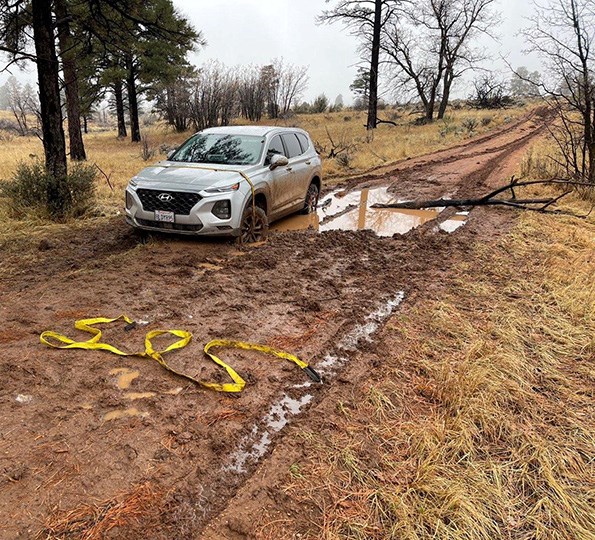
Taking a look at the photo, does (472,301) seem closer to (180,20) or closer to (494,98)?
(180,20)

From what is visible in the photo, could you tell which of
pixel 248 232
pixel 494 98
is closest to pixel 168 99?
pixel 248 232

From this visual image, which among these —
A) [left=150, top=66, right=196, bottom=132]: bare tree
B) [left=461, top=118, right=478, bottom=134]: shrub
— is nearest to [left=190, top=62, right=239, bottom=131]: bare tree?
[left=150, top=66, right=196, bottom=132]: bare tree

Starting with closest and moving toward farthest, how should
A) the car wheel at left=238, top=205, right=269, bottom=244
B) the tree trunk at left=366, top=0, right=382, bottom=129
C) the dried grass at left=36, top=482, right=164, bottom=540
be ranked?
the dried grass at left=36, top=482, right=164, bottom=540
the car wheel at left=238, top=205, right=269, bottom=244
the tree trunk at left=366, top=0, right=382, bottom=129

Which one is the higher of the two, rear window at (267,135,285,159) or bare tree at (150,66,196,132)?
bare tree at (150,66,196,132)

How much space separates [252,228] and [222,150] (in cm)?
162

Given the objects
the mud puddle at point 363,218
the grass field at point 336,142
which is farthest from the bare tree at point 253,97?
the mud puddle at point 363,218

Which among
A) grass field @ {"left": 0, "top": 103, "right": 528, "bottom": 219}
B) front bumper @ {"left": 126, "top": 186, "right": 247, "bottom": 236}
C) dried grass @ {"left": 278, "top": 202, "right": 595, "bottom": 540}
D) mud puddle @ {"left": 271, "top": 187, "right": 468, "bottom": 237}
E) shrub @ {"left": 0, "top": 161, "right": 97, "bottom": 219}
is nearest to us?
dried grass @ {"left": 278, "top": 202, "right": 595, "bottom": 540}

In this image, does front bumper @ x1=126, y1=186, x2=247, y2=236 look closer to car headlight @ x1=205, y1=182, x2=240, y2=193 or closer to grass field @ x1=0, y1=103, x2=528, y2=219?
car headlight @ x1=205, y1=182, x2=240, y2=193

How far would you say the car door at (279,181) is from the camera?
7660 millimetres

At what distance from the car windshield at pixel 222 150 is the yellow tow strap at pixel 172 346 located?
390 centimetres

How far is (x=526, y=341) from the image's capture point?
13.8ft

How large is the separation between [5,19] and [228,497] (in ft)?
34.2

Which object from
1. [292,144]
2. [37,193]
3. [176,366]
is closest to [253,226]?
[292,144]

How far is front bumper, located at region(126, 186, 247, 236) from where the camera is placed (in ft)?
20.5
